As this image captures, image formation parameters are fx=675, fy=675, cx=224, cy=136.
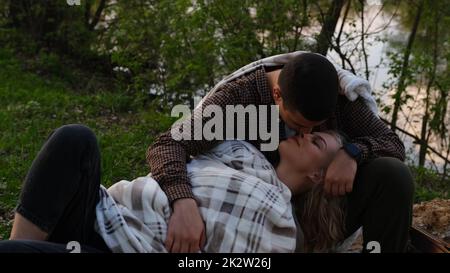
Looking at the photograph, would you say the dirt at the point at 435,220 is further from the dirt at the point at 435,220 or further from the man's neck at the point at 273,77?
the man's neck at the point at 273,77

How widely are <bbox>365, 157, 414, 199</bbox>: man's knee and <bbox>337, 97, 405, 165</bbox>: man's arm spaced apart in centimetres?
11

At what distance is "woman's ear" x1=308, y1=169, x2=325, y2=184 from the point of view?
257 centimetres

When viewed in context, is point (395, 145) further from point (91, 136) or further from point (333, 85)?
point (91, 136)

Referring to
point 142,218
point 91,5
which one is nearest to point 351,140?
point 142,218

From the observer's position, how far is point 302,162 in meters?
2.57

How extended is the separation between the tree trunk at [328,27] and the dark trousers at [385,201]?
3232mm

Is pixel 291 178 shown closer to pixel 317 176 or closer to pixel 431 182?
pixel 317 176

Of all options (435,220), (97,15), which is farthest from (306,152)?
(97,15)

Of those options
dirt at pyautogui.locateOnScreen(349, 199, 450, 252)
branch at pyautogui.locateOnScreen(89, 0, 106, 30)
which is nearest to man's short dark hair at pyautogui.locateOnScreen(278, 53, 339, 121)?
dirt at pyautogui.locateOnScreen(349, 199, 450, 252)

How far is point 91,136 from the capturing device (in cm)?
243

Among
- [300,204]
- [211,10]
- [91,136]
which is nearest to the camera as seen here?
[91,136]

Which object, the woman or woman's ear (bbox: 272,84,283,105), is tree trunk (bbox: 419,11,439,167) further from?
the woman

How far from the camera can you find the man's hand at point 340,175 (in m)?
2.51

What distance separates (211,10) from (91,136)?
3.40 meters
